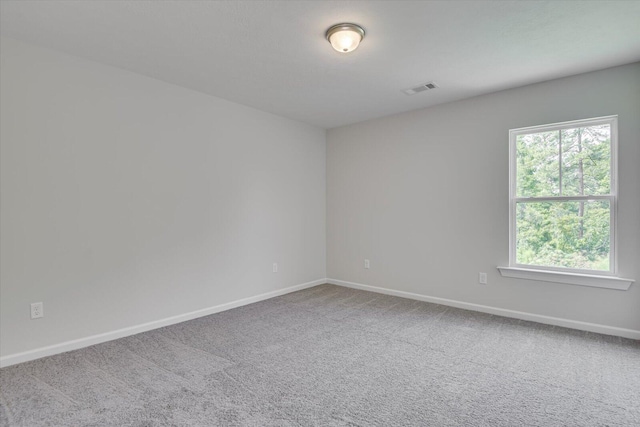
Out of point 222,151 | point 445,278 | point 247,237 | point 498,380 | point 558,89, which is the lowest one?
point 498,380

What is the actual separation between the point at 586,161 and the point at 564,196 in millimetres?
378

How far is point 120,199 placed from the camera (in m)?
3.06

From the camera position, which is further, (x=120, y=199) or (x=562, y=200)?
(x=562, y=200)

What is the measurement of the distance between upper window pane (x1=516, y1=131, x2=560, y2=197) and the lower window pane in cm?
15

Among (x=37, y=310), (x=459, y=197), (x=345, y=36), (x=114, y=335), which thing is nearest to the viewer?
(x=345, y=36)

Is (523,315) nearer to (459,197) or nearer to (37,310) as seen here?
(459,197)

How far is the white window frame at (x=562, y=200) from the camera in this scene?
3.04 meters

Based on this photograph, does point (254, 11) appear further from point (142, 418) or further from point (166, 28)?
point (142, 418)

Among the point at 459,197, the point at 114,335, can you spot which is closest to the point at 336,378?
the point at 114,335

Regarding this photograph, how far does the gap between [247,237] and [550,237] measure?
3.41 metres

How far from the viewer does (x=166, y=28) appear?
2.40 m

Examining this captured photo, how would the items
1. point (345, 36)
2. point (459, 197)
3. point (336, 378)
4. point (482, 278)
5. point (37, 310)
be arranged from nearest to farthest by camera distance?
1. point (336, 378)
2. point (345, 36)
3. point (37, 310)
4. point (482, 278)
5. point (459, 197)

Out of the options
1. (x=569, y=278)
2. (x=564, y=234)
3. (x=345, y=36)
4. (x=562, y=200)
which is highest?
(x=345, y=36)

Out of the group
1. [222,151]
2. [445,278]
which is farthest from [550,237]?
[222,151]
